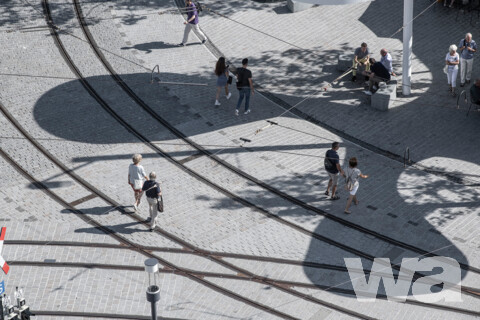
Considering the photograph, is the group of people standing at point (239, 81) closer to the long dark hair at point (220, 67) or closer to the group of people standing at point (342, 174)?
the long dark hair at point (220, 67)

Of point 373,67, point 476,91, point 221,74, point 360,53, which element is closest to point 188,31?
point 221,74

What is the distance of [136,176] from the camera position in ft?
64.1

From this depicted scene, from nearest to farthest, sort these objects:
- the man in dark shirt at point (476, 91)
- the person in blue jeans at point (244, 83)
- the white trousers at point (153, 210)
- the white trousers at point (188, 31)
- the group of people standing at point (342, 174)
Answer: the white trousers at point (153, 210) → the group of people standing at point (342, 174) → the person in blue jeans at point (244, 83) → the man in dark shirt at point (476, 91) → the white trousers at point (188, 31)

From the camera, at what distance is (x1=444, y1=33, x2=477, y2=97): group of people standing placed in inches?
962

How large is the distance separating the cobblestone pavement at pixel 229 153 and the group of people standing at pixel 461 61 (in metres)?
0.63

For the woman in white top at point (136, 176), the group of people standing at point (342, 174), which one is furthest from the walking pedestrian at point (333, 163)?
the woman in white top at point (136, 176)

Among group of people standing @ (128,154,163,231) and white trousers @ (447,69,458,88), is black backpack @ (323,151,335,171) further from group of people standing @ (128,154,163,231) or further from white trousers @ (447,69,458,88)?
white trousers @ (447,69,458,88)

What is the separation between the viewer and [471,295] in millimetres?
17156

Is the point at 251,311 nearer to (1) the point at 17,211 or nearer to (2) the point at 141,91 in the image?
(1) the point at 17,211

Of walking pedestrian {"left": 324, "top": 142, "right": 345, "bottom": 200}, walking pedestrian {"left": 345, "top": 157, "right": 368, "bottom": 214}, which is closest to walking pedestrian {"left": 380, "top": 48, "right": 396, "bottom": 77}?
walking pedestrian {"left": 324, "top": 142, "right": 345, "bottom": 200}

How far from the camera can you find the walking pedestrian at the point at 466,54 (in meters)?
24.9

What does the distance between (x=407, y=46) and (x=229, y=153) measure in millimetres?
6154

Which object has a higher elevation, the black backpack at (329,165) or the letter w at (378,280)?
the black backpack at (329,165)

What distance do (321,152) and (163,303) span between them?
681cm
